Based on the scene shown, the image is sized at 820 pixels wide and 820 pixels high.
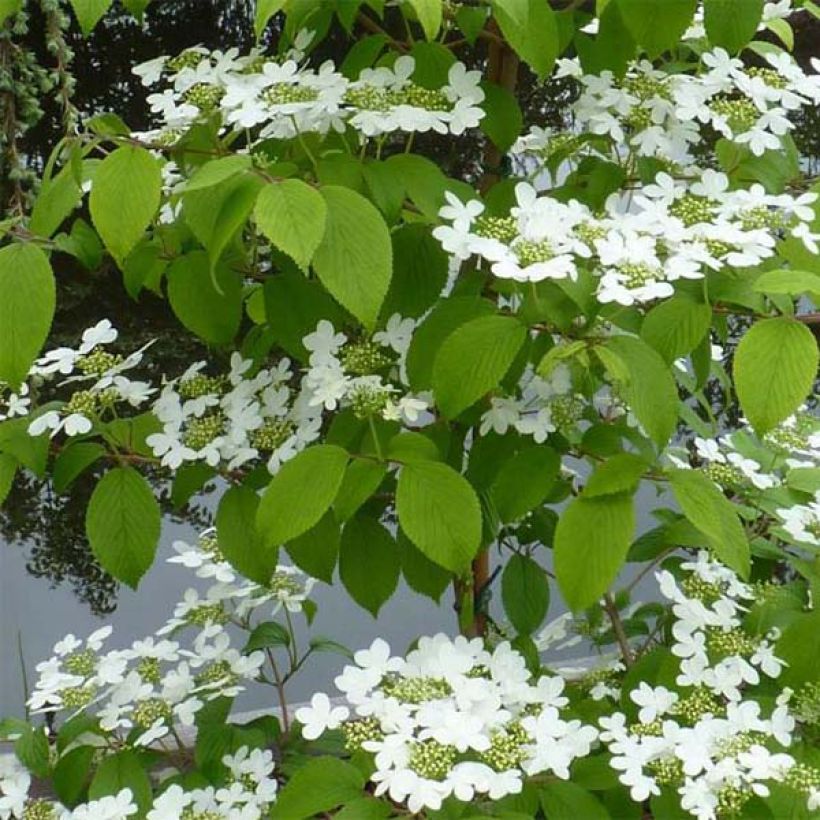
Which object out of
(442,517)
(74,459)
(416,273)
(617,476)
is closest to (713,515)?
(617,476)

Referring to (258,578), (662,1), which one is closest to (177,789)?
(258,578)

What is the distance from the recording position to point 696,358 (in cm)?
95

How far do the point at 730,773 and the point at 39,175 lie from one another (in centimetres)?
158

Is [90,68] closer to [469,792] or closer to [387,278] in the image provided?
[387,278]

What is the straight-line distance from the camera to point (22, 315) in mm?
698

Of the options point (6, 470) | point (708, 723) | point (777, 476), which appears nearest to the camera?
point (708, 723)

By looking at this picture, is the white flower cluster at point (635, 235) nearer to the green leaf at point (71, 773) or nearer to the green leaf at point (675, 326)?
the green leaf at point (675, 326)

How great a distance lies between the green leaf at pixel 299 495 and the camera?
74cm

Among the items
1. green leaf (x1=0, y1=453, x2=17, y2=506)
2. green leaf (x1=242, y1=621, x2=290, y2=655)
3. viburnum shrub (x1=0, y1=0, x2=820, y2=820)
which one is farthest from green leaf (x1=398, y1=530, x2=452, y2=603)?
green leaf (x1=0, y1=453, x2=17, y2=506)

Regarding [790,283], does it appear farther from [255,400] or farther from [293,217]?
[255,400]

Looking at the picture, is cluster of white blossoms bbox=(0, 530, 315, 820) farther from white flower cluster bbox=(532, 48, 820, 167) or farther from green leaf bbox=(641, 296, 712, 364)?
white flower cluster bbox=(532, 48, 820, 167)

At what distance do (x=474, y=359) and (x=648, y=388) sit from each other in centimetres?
12

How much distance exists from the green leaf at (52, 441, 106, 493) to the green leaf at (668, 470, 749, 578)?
1.48 feet

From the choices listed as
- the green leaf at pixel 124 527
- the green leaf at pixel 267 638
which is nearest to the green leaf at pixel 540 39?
the green leaf at pixel 124 527
